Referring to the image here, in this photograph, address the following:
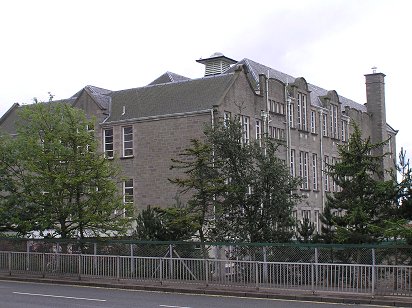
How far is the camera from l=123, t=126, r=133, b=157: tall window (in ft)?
128

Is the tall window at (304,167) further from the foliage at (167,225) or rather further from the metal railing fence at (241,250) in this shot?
the metal railing fence at (241,250)

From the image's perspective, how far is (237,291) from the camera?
20438 millimetres

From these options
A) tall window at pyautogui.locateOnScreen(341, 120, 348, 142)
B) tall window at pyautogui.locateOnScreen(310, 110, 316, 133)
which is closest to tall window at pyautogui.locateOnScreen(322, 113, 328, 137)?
tall window at pyautogui.locateOnScreen(310, 110, 316, 133)

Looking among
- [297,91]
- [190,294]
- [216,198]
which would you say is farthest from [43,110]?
[297,91]

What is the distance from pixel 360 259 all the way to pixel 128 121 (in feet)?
73.2

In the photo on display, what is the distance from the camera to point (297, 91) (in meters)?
45.2

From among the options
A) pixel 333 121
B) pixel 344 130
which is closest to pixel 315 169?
pixel 333 121

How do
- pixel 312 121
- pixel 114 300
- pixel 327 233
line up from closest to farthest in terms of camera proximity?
1. pixel 114 300
2. pixel 327 233
3. pixel 312 121

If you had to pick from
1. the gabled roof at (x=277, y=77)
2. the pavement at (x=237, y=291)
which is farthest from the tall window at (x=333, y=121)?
the pavement at (x=237, y=291)

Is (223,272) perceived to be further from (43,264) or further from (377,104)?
(377,104)

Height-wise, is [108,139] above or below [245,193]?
above

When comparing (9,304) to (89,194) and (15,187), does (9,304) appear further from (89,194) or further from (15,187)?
(15,187)

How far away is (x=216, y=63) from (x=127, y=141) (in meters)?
9.32

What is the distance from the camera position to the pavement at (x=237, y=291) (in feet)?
59.5
